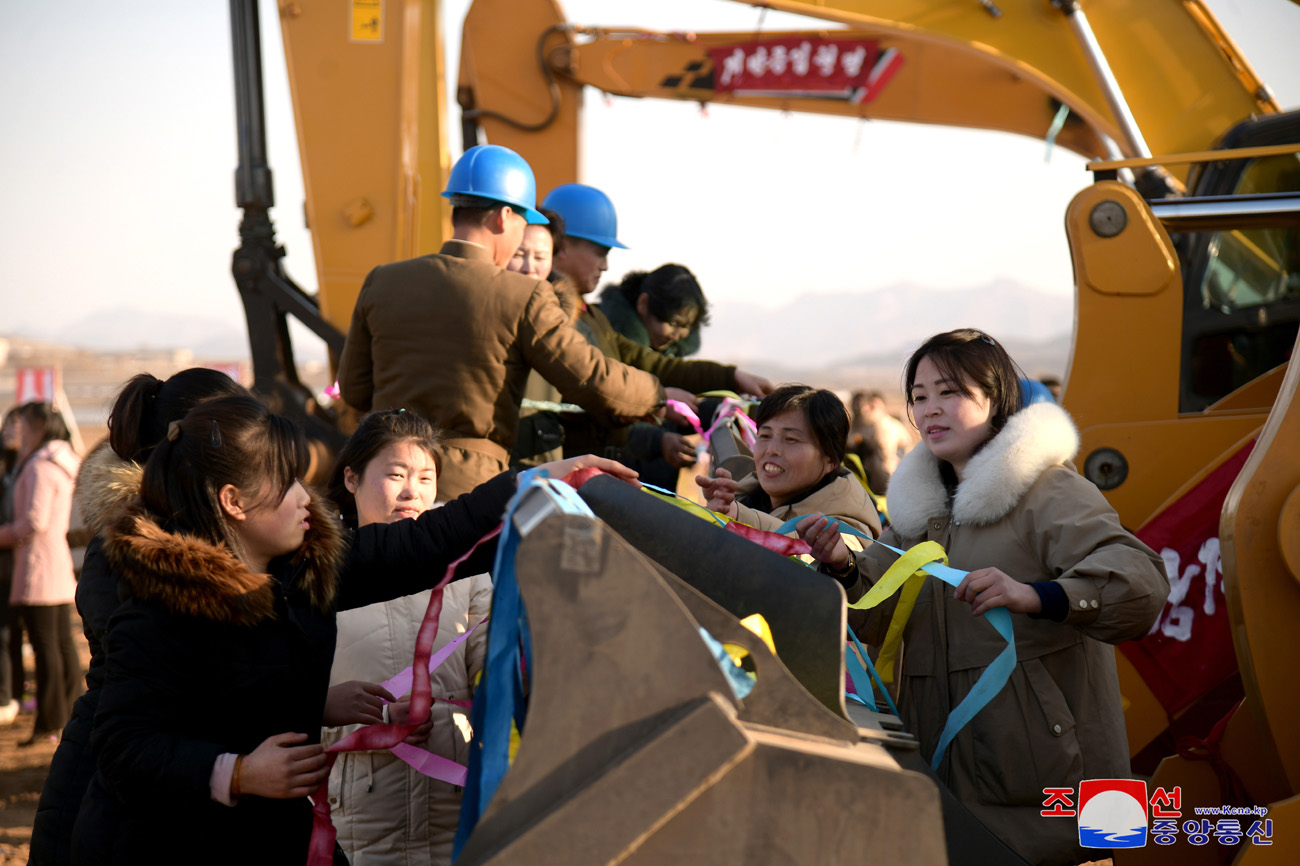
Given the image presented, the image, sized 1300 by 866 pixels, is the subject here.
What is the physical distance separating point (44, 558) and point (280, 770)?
566cm

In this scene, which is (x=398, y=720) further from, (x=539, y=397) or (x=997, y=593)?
(x=539, y=397)

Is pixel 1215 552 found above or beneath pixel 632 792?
beneath

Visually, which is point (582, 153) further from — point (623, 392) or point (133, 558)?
point (133, 558)

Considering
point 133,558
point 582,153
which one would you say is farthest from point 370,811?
point 582,153

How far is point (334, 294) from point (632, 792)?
6197mm

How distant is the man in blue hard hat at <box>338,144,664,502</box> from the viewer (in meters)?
3.60

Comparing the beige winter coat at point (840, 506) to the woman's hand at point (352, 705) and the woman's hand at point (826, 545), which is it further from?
the woman's hand at point (352, 705)

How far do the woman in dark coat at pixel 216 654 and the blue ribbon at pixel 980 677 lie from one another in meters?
0.76

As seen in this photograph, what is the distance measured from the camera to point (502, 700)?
63.1 inches

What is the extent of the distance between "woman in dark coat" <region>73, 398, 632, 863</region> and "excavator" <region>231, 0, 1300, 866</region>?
0.70 m

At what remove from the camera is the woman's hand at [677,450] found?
14.0ft

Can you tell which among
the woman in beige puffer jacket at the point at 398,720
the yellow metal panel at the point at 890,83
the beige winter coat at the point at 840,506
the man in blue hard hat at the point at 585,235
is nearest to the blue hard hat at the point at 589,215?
the man in blue hard hat at the point at 585,235

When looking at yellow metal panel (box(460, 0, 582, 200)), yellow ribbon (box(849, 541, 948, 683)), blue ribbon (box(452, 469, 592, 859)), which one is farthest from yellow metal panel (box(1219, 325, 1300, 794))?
yellow metal panel (box(460, 0, 582, 200))

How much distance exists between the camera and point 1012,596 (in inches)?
91.0
